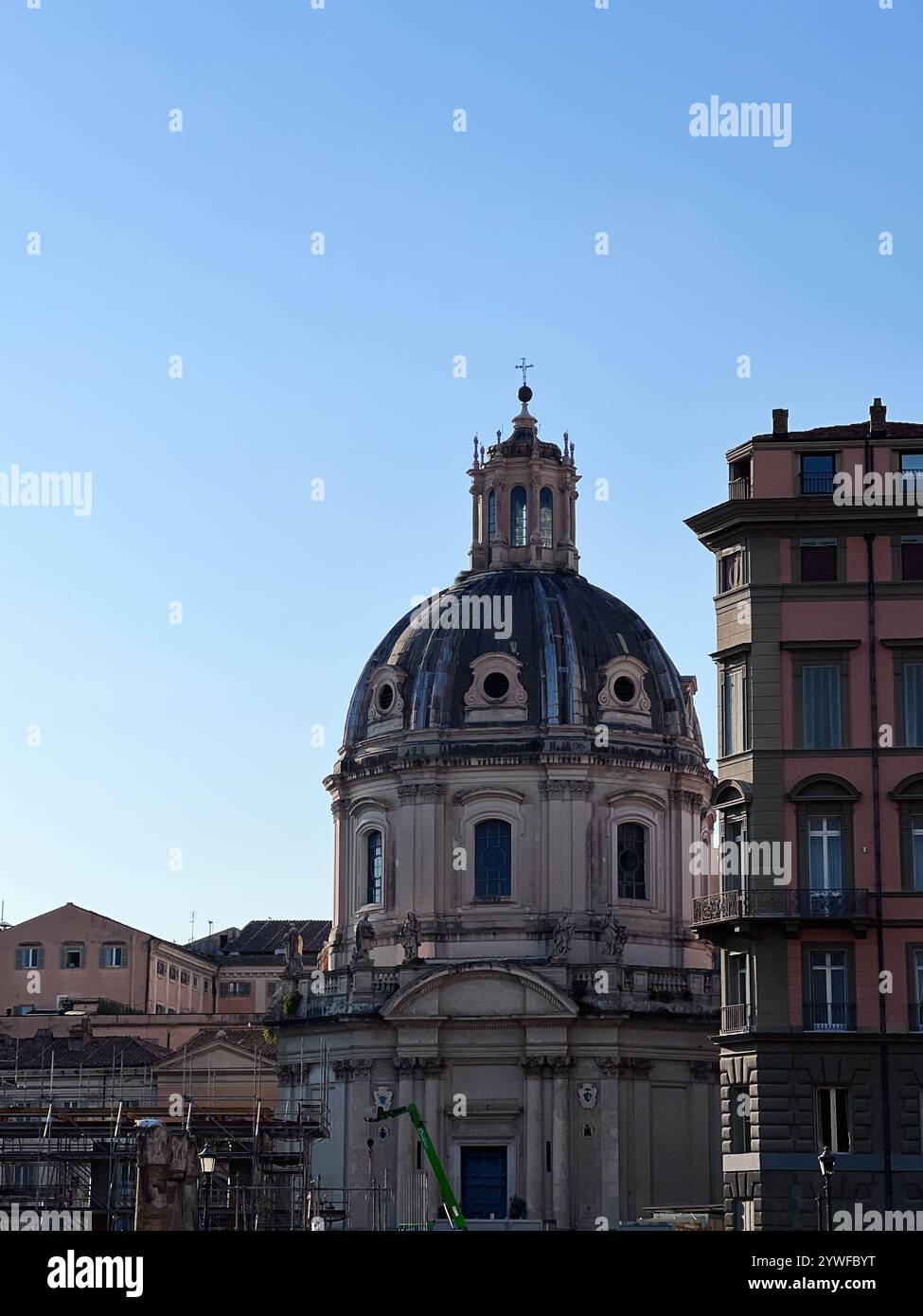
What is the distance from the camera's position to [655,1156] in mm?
75625

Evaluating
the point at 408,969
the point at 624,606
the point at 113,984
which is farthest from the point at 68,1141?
the point at 113,984

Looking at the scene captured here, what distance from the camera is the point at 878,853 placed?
1837 inches

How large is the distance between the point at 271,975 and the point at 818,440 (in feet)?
239

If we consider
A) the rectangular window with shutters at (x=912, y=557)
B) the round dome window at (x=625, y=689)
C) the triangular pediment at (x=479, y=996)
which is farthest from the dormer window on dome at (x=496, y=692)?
the rectangular window with shutters at (x=912, y=557)

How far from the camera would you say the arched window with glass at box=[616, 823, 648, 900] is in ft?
261

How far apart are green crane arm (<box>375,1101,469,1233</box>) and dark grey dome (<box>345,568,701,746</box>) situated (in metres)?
13.8

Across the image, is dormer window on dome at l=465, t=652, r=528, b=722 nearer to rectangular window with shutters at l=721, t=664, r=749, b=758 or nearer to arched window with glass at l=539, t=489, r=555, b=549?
arched window with glass at l=539, t=489, r=555, b=549

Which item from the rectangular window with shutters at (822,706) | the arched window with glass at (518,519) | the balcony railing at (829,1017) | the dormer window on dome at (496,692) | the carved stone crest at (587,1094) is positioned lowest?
the carved stone crest at (587,1094)

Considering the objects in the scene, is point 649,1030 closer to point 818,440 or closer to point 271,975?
point 818,440

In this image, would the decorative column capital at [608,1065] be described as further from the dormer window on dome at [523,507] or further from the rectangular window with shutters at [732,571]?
the rectangular window with shutters at [732,571]

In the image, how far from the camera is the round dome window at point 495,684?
80.6m

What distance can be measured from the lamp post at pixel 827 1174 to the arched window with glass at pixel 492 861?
34950 mm

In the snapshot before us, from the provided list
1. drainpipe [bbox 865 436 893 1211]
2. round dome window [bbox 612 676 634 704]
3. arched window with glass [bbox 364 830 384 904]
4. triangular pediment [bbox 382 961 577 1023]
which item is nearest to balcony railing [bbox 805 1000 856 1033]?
drainpipe [bbox 865 436 893 1211]

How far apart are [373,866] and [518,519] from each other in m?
13.9
